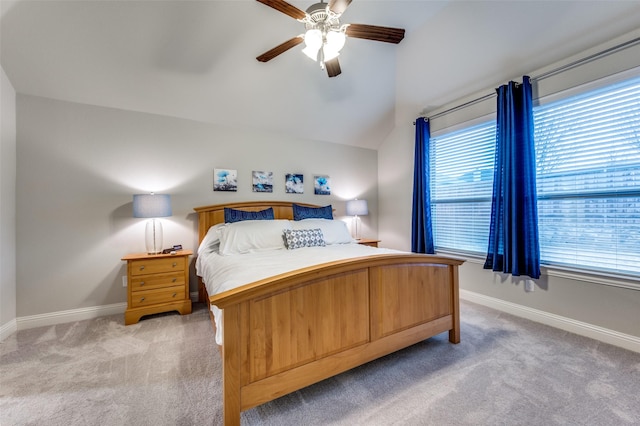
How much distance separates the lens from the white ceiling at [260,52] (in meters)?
2.16

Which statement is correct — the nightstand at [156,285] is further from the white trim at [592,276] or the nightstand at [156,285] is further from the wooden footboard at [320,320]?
the white trim at [592,276]

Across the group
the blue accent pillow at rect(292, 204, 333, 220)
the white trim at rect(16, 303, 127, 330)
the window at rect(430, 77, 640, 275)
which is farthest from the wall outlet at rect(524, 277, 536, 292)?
the white trim at rect(16, 303, 127, 330)

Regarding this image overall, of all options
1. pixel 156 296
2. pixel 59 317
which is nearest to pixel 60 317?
pixel 59 317

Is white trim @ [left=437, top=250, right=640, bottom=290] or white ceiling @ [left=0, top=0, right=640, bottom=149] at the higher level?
white ceiling @ [left=0, top=0, right=640, bottom=149]

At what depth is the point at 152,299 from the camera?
264 cm

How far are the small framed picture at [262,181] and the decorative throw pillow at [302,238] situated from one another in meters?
0.99

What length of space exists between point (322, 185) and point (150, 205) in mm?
2348

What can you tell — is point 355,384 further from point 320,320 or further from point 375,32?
point 375,32

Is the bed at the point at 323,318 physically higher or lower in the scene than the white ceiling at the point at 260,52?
lower

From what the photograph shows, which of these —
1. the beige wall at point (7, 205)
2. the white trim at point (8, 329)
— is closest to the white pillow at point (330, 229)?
the beige wall at point (7, 205)

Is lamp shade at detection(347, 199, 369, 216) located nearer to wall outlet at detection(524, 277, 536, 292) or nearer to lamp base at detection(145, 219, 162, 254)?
wall outlet at detection(524, 277, 536, 292)

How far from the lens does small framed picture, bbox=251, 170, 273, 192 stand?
3564 millimetres

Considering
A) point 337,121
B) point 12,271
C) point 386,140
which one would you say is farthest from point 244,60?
point 12,271

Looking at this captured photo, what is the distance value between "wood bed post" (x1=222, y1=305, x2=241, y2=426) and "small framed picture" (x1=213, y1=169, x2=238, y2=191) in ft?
7.91
